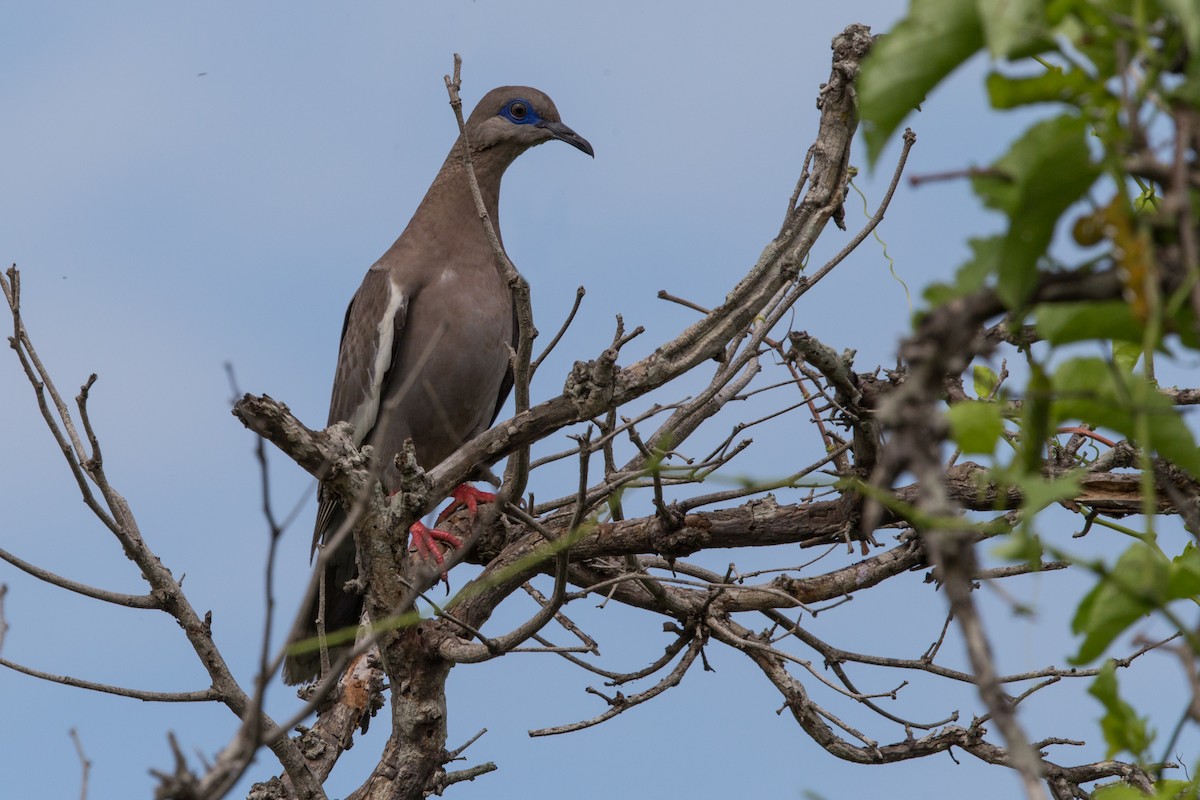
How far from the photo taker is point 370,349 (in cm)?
554

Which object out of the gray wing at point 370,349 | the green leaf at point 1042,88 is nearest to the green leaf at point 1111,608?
the green leaf at point 1042,88

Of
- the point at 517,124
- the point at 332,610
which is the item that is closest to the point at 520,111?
the point at 517,124

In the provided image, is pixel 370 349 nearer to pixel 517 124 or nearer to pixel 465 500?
pixel 465 500

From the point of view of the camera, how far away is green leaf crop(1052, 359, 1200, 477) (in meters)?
1.08

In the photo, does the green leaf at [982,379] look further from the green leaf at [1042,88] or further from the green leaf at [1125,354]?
the green leaf at [1042,88]

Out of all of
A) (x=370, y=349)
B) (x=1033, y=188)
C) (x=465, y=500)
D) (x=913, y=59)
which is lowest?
(x=1033, y=188)

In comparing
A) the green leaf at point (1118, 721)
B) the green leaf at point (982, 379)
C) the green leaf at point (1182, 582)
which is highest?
the green leaf at point (982, 379)

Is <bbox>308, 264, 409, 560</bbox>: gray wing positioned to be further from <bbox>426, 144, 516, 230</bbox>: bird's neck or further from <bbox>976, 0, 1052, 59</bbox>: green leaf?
<bbox>976, 0, 1052, 59</bbox>: green leaf

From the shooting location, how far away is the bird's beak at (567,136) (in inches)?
241

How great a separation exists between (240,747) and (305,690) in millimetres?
Result: 3358

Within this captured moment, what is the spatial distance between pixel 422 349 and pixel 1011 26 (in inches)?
181

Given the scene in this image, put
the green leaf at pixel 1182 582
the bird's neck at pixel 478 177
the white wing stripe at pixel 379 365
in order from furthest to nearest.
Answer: the bird's neck at pixel 478 177 < the white wing stripe at pixel 379 365 < the green leaf at pixel 1182 582

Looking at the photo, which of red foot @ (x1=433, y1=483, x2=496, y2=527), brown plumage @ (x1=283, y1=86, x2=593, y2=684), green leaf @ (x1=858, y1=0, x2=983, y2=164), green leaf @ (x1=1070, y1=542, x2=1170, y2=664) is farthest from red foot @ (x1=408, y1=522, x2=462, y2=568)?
green leaf @ (x1=858, y1=0, x2=983, y2=164)

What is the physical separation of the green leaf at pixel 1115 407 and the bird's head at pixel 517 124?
5165 mm
